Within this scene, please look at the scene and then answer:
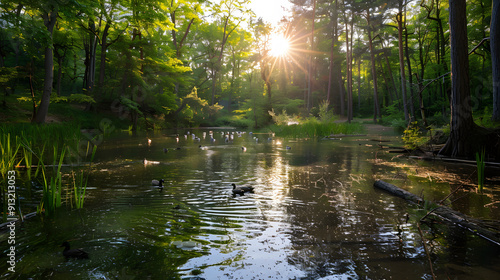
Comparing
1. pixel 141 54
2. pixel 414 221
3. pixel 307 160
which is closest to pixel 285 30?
pixel 141 54

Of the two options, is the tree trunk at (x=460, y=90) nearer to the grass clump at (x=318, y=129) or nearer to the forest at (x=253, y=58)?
the forest at (x=253, y=58)

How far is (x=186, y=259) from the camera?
2.89 meters

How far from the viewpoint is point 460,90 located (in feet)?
28.7

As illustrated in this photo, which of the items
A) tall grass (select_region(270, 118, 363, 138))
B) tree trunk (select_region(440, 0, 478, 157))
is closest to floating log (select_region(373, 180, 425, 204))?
tree trunk (select_region(440, 0, 478, 157))

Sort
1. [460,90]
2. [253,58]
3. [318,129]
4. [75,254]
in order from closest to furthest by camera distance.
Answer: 1. [75,254]
2. [460,90]
3. [318,129]
4. [253,58]

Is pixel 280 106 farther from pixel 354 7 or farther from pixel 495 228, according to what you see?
pixel 495 228

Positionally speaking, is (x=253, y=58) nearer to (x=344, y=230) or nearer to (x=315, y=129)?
(x=315, y=129)

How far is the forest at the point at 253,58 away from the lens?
9.45 meters

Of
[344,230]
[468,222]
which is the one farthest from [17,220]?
[468,222]

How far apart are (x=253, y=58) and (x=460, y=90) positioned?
31.1 meters

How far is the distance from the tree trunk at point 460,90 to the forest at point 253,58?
0.03 meters

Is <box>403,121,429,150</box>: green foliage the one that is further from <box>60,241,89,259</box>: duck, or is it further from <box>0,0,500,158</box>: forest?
<box>60,241,89,259</box>: duck

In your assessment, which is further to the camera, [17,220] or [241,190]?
[241,190]

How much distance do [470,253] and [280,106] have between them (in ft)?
97.6
